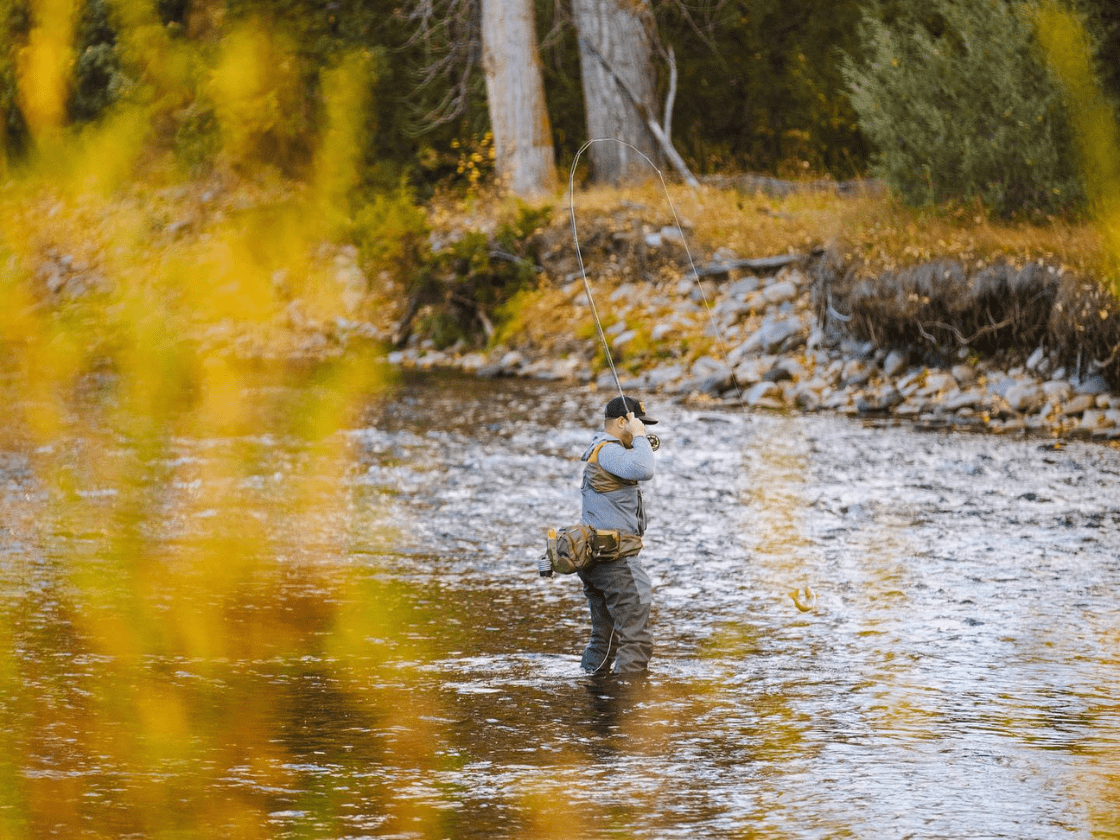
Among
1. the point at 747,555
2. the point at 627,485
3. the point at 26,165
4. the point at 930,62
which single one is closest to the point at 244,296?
the point at 26,165

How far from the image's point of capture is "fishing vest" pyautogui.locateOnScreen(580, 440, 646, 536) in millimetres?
7453

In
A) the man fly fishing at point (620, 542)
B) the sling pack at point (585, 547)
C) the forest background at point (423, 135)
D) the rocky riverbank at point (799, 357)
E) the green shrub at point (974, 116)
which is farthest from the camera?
the forest background at point (423, 135)

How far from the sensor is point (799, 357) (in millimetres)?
18062

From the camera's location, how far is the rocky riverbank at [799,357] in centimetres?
1515

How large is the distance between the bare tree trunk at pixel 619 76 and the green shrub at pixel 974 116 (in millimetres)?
5471

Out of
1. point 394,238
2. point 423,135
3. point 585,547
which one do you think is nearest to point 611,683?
point 585,547

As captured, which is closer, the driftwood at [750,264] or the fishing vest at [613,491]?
the fishing vest at [613,491]

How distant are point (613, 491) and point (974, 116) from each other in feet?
38.8

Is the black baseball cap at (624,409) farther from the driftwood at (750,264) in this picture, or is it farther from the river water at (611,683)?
the driftwood at (750,264)

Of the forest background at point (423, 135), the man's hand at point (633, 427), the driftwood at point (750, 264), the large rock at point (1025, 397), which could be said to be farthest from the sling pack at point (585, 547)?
the driftwood at point (750, 264)

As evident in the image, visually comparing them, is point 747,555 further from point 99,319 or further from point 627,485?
point 99,319

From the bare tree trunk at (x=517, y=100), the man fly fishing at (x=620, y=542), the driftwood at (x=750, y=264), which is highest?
the bare tree trunk at (x=517, y=100)

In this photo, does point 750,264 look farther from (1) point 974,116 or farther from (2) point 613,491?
(2) point 613,491

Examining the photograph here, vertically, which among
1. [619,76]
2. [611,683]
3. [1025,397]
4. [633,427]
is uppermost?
[619,76]
